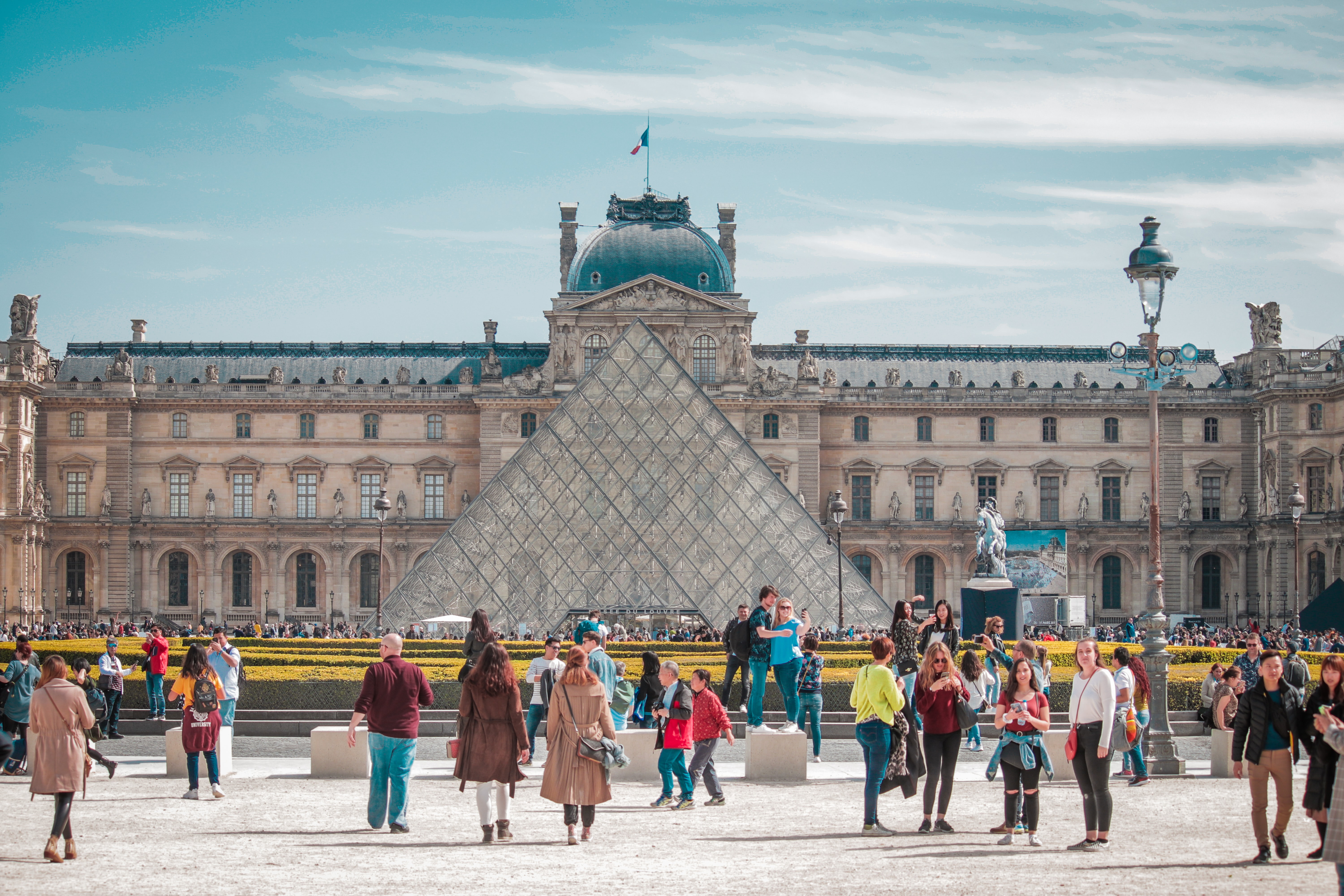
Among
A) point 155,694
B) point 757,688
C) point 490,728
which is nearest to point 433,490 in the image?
point 155,694

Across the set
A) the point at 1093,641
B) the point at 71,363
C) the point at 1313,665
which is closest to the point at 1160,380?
the point at 1093,641

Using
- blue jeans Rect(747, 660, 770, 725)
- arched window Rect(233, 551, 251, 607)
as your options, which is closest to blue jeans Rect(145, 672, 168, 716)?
blue jeans Rect(747, 660, 770, 725)

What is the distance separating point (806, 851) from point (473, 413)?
42776 millimetres

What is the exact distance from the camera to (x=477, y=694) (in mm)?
10766

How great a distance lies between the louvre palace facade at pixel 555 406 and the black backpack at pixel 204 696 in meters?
37.7

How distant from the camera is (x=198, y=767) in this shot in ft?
44.0

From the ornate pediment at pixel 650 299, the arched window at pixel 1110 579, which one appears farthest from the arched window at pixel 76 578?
the arched window at pixel 1110 579

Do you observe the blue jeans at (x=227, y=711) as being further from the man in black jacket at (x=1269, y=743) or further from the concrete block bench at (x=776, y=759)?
the man in black jacket at (x=1269, y=743)

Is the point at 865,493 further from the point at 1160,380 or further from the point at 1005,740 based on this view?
the point at 1005,740

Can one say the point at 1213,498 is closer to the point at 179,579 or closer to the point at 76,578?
the point at 179,579

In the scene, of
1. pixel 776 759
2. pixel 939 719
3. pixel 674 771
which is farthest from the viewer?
pixel 776 759

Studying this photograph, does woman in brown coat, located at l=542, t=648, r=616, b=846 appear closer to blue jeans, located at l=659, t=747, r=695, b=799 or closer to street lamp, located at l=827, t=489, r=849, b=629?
blue jeans, located at l=659, t=747, r=695, b=799

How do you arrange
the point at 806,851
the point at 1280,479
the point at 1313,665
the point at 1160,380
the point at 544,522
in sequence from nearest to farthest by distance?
the point at 806,851, the point at 1160,380, the point at 1313,665, the point at 544,522, the point at 1280,479

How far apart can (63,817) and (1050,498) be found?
150 ft
